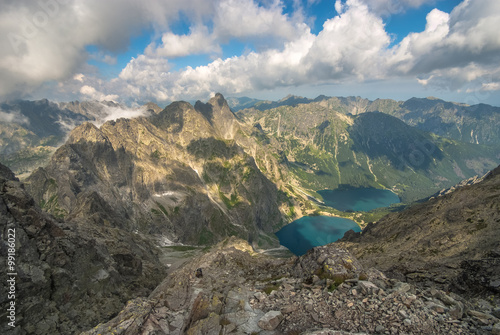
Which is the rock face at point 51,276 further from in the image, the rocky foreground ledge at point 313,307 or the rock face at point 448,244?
the rock face at point 448,244

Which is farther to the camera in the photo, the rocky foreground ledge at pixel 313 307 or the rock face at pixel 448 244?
the rock face at pixel 448 244

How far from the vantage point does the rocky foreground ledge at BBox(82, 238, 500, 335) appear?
50.2 feet

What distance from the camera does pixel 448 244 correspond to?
144 ft

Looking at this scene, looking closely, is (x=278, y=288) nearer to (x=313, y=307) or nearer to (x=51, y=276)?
(x=313, y=307)

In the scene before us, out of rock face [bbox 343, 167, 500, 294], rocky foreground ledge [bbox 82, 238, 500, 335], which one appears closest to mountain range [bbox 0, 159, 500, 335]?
rocky foreground ledge [bbox 82, 238, 500, 335]

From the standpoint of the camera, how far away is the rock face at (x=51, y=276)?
30.6 metres

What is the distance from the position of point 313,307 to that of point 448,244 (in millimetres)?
41020

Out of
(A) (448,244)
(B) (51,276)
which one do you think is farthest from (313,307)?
(A) (448,244)

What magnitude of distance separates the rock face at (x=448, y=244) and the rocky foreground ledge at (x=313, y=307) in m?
10.8

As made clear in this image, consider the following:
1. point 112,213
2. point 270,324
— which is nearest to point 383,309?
point 270,324

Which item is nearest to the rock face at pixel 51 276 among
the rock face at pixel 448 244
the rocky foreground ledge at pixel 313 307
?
the rocky foreground ledge at pixel 313 307

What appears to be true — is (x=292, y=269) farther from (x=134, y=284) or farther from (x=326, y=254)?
(x=134, y=284)

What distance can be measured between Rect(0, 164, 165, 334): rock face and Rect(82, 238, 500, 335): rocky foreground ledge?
1727 centimetres

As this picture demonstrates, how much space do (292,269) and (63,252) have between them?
37723mm
